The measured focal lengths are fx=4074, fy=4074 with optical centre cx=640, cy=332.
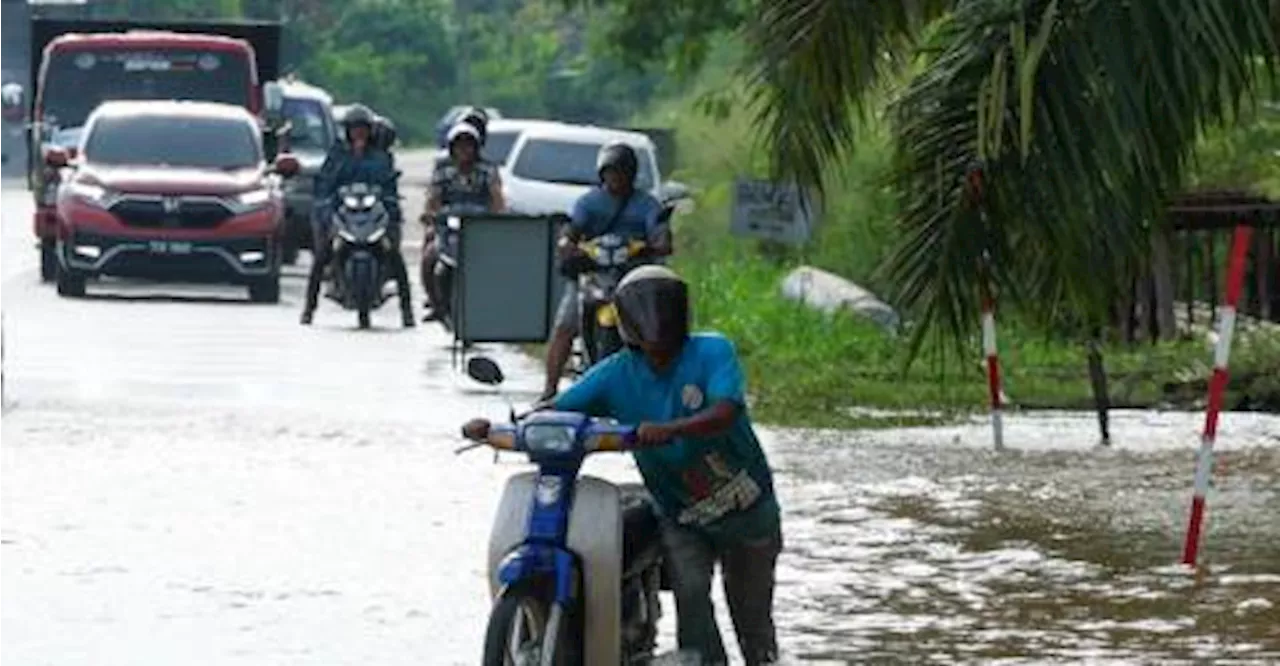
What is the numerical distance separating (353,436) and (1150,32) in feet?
27.8

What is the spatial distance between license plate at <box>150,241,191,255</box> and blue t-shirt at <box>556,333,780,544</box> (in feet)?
73.1

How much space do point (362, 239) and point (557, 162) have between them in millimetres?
12484

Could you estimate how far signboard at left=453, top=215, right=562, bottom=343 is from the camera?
2461 cm

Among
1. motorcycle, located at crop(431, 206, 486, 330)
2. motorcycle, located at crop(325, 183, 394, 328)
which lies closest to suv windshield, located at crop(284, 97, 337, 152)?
motorcycle, located at crop(325, 183, 394, 328)

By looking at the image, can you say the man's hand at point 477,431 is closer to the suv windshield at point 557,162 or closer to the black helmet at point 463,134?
the black helmet at point 463,134

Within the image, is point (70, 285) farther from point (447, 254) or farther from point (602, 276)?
point (602, 276)

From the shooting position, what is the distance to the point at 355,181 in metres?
30.8

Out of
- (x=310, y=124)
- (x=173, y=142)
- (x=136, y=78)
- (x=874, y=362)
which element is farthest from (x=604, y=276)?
(x=310, y=124)

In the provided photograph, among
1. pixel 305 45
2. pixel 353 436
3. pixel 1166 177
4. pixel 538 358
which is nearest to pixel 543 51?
pixel 305 45

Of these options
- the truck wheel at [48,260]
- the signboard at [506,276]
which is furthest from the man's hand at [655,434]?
the truck wheel at [48,260]

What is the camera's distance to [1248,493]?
18859 mm

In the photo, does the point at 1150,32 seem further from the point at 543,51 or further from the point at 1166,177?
the point at 543,51

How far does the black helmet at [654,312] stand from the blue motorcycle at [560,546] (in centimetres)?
36

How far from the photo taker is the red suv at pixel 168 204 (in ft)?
110
